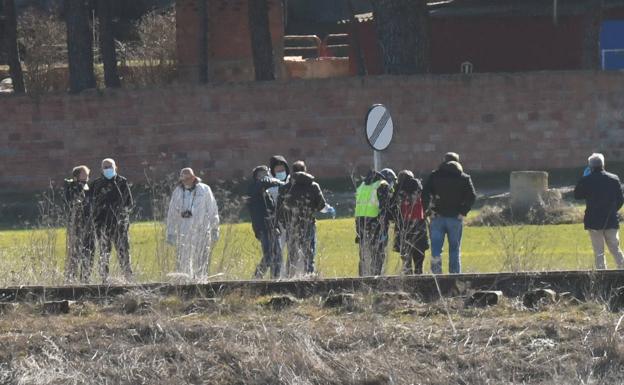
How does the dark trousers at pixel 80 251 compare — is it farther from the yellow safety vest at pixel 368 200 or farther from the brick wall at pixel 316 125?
the brick wall at pixel 316 125

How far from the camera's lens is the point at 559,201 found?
2403 centimetres

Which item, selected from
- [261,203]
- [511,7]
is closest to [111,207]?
[261,203]

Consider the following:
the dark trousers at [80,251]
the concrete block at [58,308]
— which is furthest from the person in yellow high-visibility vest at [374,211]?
the concrete block at [58,308]

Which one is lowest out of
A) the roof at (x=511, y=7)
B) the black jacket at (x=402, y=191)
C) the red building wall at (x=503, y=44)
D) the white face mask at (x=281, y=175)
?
the black jacket at (x=402, y=191)

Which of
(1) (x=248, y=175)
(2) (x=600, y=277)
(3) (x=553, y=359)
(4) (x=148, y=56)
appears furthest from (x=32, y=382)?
(4) (x=148, y=56)

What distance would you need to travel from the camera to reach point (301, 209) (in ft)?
51.2

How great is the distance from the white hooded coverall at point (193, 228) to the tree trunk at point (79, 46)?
58.8 feet

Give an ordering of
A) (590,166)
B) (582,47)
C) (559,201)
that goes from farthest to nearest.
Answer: (582,47), (559,201), (590,166)

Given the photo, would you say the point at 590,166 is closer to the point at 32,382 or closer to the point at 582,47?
the point at 32,382

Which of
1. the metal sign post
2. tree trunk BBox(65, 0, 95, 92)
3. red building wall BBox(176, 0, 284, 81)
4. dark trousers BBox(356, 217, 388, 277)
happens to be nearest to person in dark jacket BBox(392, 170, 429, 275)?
dark trousers BBox(356, 217, 388, 277)

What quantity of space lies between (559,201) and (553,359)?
44.8ft

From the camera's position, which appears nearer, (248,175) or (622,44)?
(248,175)

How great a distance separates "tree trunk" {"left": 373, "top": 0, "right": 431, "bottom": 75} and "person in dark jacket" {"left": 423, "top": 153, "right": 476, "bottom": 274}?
15.7m

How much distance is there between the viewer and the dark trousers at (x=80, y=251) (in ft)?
45.0
